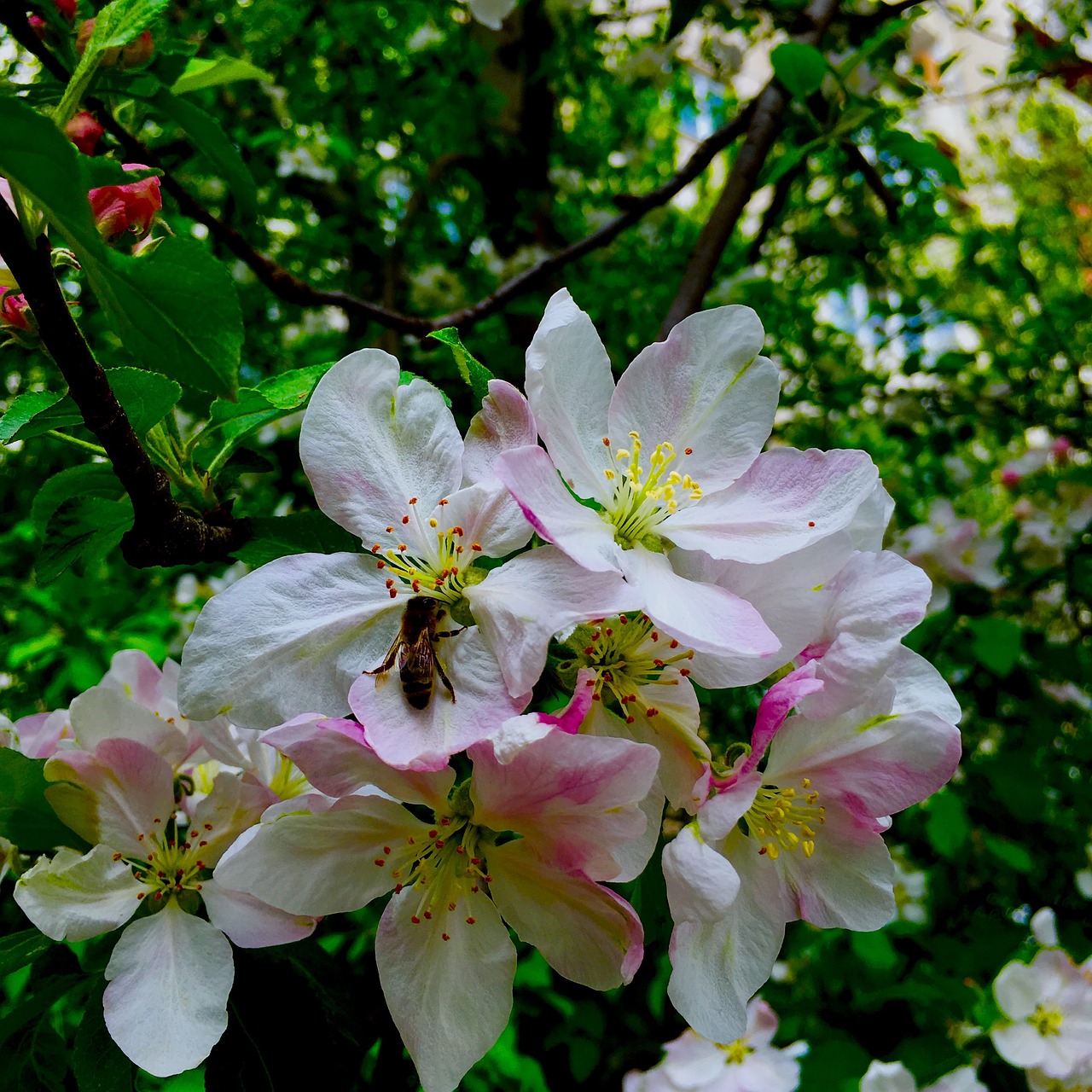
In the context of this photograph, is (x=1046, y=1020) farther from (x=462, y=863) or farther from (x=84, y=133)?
(x=84, y=133)

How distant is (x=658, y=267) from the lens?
2.37 meters

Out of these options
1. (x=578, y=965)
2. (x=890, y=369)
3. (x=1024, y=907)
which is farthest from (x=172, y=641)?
(x=1024, y=907)

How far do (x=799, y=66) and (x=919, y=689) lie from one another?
971mm

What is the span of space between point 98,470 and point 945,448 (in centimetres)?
235

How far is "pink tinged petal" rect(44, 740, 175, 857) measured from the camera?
73 cm

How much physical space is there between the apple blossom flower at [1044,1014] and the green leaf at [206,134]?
1.69 metres

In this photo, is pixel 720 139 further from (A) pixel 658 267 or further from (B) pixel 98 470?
(B) pixel 98 470

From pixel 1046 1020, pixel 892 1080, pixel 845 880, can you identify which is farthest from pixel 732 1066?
pixel 845 880

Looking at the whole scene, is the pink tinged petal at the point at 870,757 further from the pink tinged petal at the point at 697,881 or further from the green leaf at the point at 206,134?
the green leaf at the point at 206,134

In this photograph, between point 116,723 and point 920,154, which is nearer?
point 116,723

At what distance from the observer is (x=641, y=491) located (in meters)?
0.68

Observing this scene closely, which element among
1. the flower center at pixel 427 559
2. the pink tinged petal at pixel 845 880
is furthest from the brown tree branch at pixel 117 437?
the pink tinged petal at pixel 845 880

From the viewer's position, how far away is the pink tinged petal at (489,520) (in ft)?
1.98

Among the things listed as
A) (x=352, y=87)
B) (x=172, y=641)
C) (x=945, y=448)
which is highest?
(x=352, y=87)
